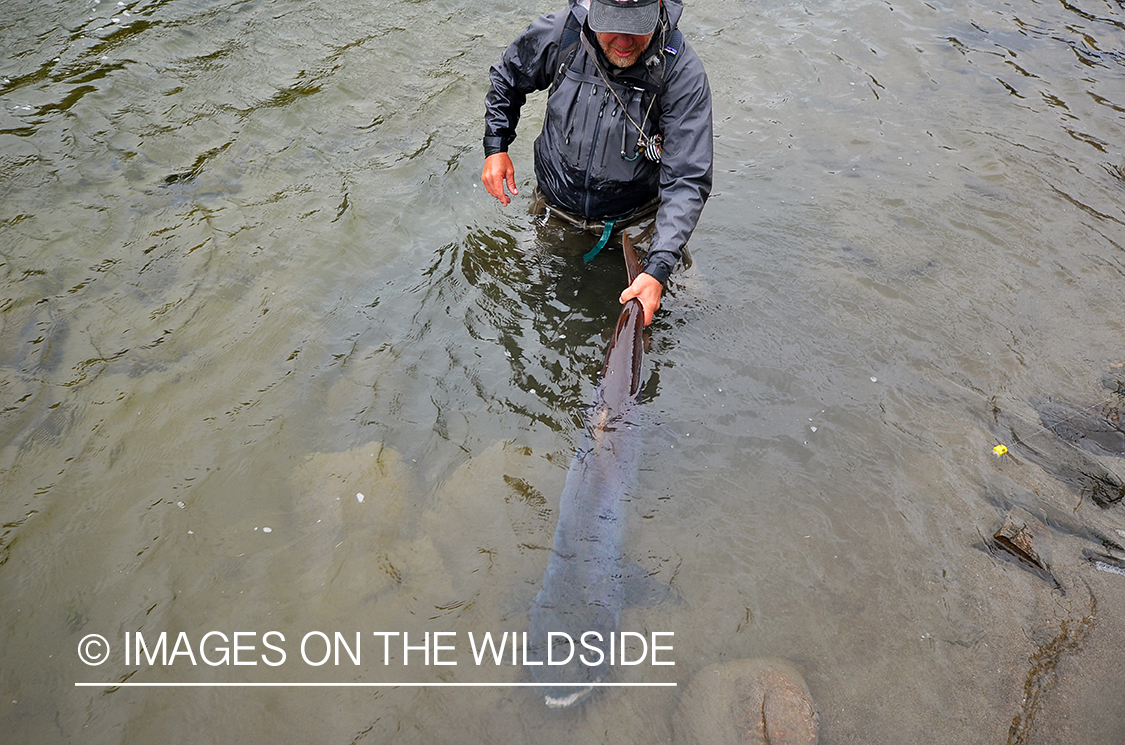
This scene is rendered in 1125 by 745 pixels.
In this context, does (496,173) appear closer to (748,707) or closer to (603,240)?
(603,240)

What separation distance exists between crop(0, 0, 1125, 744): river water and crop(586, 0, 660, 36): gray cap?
1744 millimetres

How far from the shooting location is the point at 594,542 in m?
3.63

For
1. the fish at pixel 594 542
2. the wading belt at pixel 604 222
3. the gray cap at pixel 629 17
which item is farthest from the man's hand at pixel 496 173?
the gray cap at pixel 629 17

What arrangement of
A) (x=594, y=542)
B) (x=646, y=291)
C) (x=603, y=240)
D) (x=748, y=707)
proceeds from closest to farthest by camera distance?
(x=748, y=707) → (x=594, y=542) → (x=646, y=291) → (x=603, y=240)

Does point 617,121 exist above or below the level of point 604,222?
above

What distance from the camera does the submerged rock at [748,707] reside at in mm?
3080

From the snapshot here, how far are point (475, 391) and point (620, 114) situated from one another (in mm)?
2056

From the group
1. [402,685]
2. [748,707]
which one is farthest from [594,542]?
[402,685]

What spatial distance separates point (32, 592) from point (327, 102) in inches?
213

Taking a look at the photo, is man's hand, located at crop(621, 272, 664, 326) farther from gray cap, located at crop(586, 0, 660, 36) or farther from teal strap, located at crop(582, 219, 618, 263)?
gray cap, located at crop(586, 0, 660, 36)

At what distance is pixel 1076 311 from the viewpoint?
5152 millimetres

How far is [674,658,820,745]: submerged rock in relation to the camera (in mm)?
3080

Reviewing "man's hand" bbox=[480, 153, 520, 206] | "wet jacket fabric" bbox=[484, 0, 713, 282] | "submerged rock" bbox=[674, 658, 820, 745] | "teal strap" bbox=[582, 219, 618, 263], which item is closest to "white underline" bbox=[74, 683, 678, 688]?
"submerged rock" bbox=[674, 658, 820, 745]

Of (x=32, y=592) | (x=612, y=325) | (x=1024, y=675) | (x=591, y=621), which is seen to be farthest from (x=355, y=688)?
(x=1024, y=675)
